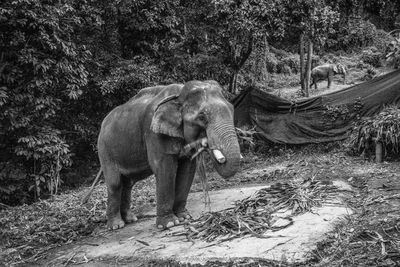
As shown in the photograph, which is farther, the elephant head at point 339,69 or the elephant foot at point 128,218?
the elephant head at point 339,69

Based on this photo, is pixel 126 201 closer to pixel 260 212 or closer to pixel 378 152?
pixel 260 212

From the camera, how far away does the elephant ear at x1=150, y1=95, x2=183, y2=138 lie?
5.65 m

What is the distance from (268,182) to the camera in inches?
361

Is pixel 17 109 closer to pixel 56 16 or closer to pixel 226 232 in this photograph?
pixel 56 16

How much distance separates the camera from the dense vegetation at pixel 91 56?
10.2 metres

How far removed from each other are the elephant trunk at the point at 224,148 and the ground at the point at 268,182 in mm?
1054

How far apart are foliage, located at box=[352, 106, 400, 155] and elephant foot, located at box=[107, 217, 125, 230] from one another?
552cm

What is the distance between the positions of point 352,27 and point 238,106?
16.0 meters

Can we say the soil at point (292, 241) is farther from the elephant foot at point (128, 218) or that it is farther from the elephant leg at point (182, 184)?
the elephant leg at point (182, 184)

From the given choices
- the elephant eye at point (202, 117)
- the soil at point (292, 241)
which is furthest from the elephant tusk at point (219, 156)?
the soil at point (292, 241)

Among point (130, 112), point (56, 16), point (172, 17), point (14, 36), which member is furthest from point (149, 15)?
point (130, 112)

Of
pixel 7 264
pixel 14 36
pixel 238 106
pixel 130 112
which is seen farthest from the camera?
pixel 238 106

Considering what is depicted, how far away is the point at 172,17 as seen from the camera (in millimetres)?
12969

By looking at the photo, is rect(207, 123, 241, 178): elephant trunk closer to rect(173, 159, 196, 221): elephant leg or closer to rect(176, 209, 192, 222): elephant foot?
rect(173, 159, 196, 221): elephant leg
